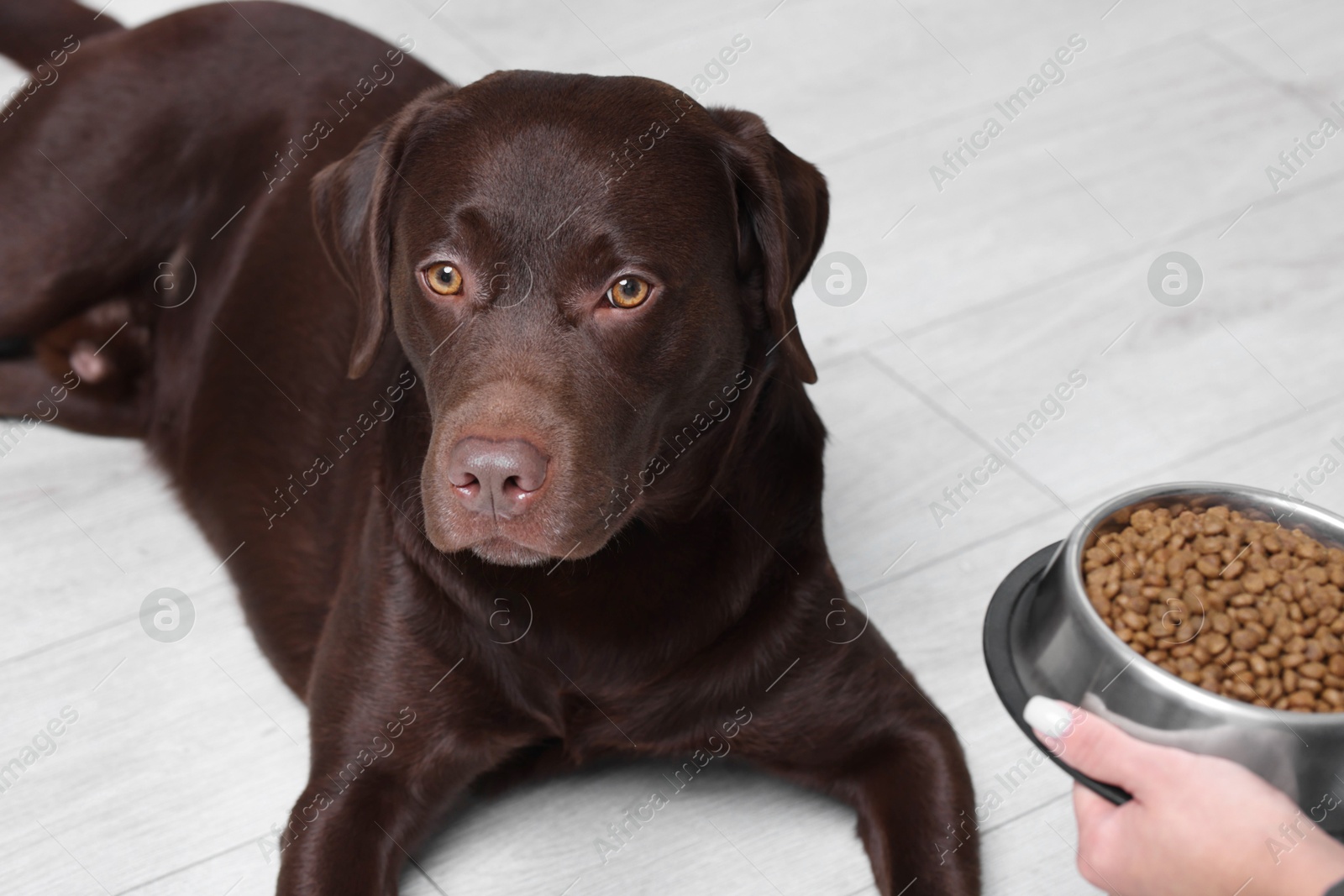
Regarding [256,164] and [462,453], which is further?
[256,164]

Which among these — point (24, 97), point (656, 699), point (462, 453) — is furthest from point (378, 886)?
point (24, 97)

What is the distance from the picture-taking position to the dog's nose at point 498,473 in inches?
62.9

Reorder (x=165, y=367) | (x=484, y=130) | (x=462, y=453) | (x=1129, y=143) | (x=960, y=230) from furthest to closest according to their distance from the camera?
(x=1129, y=143) < (x=960, y=230) < (x=165, y=367) < (x=484, y=130) < (x=462, y=453)

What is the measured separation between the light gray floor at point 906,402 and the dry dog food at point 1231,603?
60cm

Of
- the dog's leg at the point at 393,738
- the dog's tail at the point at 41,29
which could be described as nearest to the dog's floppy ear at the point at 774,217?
the dog's leg at the point at 393,738

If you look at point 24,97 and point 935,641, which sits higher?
point 24,97

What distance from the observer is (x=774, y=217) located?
1810 millimetres

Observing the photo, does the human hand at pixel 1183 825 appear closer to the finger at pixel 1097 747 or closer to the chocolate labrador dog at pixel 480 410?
the finger at pixel 1097 747

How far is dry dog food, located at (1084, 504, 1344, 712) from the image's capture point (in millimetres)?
1592

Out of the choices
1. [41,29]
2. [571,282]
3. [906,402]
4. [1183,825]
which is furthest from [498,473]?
[41,29]

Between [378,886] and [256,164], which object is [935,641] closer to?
[378,886]

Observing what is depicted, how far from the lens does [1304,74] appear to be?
12.9ft

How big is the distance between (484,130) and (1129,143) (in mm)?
2426

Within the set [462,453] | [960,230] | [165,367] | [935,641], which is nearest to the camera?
[462,453]
